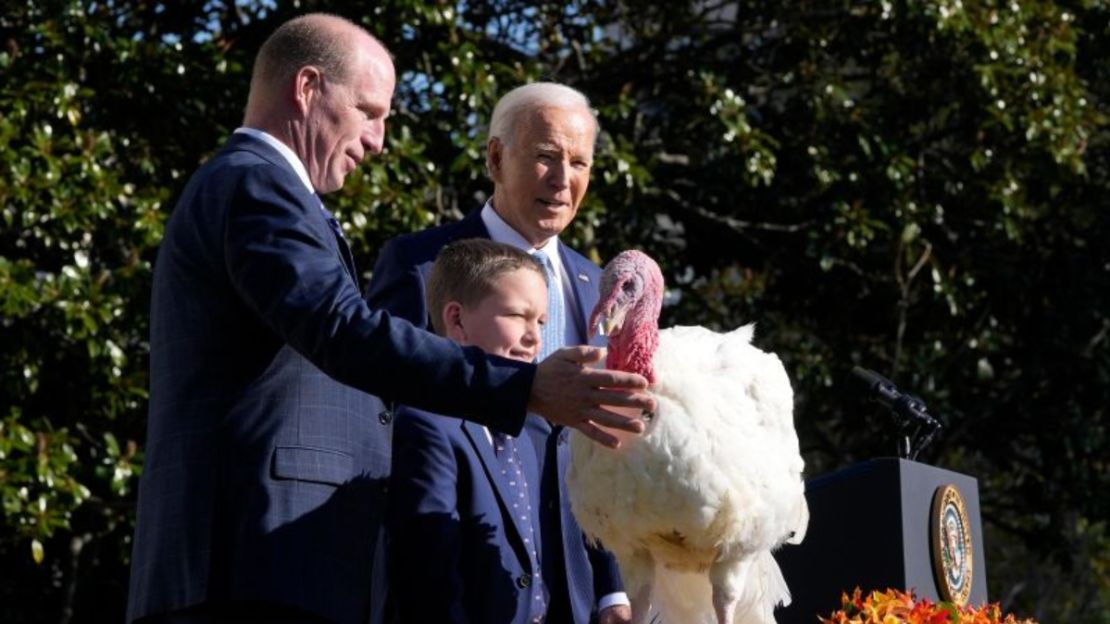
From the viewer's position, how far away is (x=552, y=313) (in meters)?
4.29

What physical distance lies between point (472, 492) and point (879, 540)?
1.93 m

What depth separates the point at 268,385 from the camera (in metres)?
3.01

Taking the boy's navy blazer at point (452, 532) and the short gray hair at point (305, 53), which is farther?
the boy's navy blazer at point (452, 532)

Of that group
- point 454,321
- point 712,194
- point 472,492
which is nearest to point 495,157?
point 454,321

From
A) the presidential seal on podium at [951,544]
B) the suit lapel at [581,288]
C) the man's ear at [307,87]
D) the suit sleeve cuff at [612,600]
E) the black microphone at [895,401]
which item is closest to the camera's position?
the man's ear at [307,87]

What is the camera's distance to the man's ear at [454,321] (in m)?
3.68

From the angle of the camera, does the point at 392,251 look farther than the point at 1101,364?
No

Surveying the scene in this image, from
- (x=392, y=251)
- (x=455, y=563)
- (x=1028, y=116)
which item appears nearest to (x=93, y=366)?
(x=392, y=251)

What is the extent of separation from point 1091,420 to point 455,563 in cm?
690

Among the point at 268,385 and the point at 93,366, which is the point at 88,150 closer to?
the point at 93,366

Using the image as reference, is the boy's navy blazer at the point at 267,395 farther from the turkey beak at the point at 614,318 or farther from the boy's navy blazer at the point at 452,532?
the turkey beak at the point at 614,318

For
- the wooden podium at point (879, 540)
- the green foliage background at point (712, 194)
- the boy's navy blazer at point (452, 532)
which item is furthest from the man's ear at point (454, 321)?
the green foliage background at point (712, 194)

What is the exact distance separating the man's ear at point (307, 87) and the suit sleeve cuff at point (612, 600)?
1.32m

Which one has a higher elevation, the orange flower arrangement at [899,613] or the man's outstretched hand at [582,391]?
the man's outstretched hand at [582,391]
